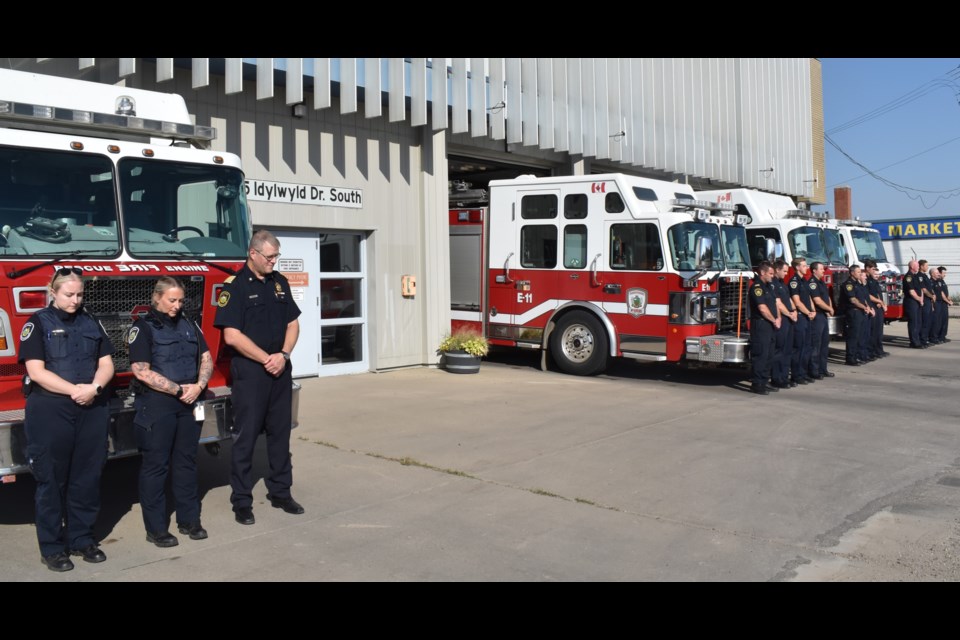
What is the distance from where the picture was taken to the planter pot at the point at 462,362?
1316 cm

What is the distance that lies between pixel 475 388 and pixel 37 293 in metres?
7.05

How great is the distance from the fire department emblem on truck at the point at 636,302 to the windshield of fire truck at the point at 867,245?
678 centimetres

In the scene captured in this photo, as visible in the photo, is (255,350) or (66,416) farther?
(255,350)

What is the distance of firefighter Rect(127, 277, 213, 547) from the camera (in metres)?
5.24

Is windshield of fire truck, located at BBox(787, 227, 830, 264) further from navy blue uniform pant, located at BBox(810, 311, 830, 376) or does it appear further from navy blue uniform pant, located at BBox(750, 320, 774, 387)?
navy blue uniform pant, located at BBox(750, 320, 774, 387)

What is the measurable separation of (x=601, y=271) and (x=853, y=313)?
4929mm

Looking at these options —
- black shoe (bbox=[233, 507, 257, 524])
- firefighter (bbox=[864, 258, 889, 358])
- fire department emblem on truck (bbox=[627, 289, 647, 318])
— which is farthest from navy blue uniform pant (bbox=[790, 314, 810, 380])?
black shoe (bbox=[233, 507, 257, 524])

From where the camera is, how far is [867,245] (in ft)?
56.1

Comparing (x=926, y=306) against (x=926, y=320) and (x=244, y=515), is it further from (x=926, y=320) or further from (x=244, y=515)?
(x=244, y=515)

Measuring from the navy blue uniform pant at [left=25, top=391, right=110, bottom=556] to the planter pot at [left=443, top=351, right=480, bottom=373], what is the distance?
829cm

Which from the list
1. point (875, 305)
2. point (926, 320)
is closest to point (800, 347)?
point (875, 305)

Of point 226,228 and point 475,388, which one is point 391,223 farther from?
point 226,228

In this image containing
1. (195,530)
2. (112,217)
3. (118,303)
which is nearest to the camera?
(195,530)

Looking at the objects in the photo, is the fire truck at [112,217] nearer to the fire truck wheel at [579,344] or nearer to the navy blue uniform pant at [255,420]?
the navy blue uniform pant at [255,420]
